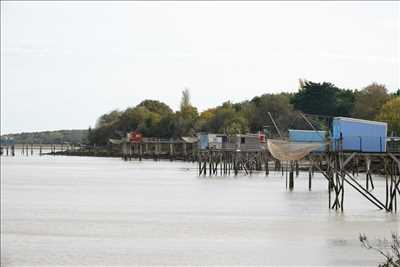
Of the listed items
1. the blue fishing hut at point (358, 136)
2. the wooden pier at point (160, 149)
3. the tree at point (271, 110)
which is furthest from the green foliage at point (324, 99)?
the blue fishing hut at point (358, 136)

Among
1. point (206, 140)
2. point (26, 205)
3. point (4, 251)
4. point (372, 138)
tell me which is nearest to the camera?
point (4, 251)

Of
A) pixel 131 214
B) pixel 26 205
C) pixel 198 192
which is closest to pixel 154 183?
pixel 198 192

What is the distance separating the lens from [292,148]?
171 feet

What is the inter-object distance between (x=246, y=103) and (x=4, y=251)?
4817 inches

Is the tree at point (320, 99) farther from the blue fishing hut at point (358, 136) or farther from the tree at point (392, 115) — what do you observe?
the blue fishing hut at point (358, 136)

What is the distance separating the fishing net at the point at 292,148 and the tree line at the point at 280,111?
22.6 meters

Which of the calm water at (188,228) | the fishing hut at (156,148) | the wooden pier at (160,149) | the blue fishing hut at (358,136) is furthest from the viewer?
the fishing hut at (156,148)

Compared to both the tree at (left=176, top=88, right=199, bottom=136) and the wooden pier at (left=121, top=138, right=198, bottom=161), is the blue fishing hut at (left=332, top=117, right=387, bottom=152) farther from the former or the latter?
the tree at (left=176, top=88, right=199, bottom=136)

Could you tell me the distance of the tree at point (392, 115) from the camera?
273 ft

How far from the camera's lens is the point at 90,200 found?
52.5 metres

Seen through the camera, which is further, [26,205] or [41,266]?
[26,205]

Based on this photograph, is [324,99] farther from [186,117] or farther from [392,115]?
[186,117]

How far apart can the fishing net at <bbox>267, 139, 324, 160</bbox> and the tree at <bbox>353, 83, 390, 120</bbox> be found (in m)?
45.6

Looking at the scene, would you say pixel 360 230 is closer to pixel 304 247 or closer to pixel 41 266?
pixel 304 247
